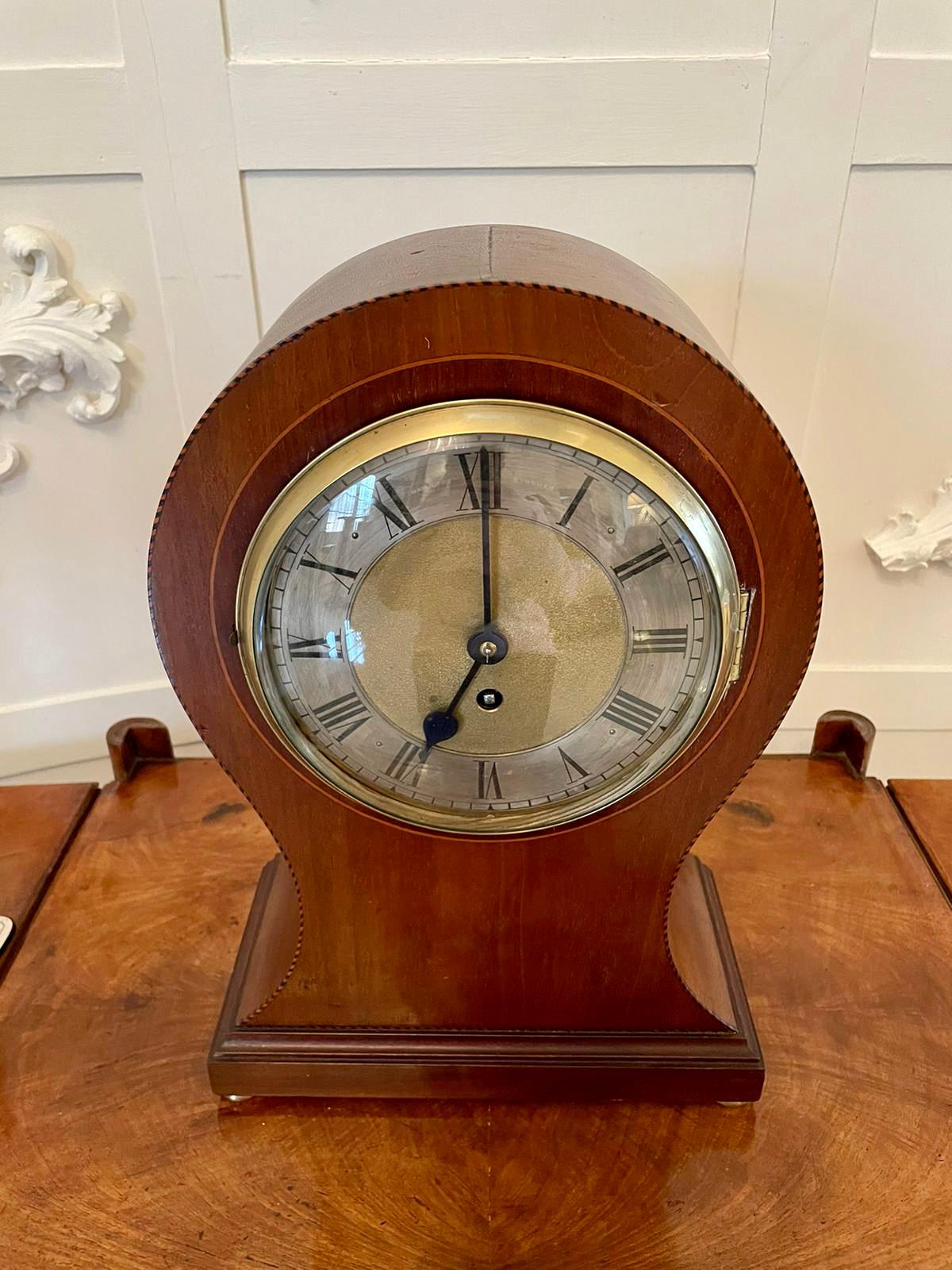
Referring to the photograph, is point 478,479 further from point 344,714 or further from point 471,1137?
point 471,1137

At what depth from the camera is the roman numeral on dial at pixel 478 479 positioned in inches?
26.2

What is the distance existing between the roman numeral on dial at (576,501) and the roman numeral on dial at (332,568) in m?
0.16

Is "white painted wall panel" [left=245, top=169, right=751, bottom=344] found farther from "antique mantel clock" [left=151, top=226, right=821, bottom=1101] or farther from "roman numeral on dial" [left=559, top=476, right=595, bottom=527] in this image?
"roman numeral on dial" [left=559, top=476, right=595, bottom=527]

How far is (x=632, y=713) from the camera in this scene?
76 cm

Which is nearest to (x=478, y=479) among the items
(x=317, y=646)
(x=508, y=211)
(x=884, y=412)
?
(x=317, y=646)

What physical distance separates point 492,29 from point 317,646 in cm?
86

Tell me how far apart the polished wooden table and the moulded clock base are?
0.02m

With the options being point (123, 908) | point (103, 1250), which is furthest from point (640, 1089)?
point (123, 908)

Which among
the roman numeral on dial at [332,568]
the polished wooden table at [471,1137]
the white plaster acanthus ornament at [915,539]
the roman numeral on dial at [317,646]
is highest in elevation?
the roman numeral on dial at [332,568]

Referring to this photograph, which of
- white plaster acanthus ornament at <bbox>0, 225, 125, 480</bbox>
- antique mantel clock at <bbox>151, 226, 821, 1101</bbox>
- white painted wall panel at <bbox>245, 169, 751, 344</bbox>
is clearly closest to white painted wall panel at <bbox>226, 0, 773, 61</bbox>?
white painted wall panel at <bbox>245, 169, 751, 344</bbox>

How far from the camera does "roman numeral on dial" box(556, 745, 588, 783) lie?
0.78 metres

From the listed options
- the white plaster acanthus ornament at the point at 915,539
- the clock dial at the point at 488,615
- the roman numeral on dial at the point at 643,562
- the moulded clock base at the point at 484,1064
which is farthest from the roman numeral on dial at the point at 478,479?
the white plaster acanthus ornament at the point at 915,539

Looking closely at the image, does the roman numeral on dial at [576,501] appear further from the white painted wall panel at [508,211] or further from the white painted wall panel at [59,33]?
the white painted wall panel at [59,33]

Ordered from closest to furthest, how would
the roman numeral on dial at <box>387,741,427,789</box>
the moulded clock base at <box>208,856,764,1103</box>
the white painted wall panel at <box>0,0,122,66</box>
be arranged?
the roman numeral on dial at <box>387,741,427,789</box> → the moulded clock base at <box>208,856,764,1103</box> → the white painted wall panel at <box>0,0,122,66</box>
